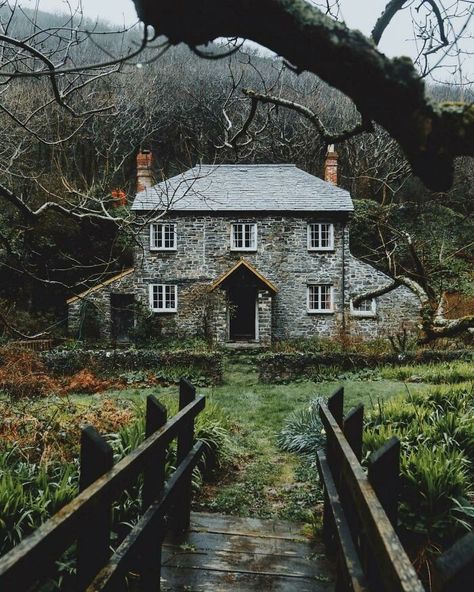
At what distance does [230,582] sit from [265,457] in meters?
4.18

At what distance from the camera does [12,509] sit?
364 centimetres

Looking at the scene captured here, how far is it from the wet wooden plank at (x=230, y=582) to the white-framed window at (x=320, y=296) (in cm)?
2138

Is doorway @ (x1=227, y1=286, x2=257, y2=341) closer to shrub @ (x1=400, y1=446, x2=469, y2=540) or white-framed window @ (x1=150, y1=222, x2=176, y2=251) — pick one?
white-framed window @ (x1=150, y1=222, x2=176, y2=251)

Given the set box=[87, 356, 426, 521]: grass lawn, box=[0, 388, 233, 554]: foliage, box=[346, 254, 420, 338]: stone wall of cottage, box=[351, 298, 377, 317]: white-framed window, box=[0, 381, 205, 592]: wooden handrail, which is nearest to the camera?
box=[0, 381, 205, 592]: wooden handrail

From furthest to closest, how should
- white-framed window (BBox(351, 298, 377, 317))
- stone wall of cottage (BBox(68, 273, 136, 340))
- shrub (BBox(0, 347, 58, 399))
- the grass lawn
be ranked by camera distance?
white-framed window (BBox(351, 298, 377, 317)) → stone wall of cottage (BBox(68, 273, 136, 340)) → shrub (BBox(0, 347, 58, 399)) → the grass lawn

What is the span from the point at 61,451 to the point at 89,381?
30.8 ft

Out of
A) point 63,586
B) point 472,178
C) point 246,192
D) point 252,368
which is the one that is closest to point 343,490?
point 63,586

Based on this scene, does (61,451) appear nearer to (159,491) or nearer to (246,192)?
(159,491)

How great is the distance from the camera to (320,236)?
24.8 meters

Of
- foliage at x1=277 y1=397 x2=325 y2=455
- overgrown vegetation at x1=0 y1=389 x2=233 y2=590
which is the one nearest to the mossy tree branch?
overgrown vegetation at x1=0 y1=389 x2=233 y2=590

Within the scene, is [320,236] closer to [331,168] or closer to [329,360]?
[331,168]

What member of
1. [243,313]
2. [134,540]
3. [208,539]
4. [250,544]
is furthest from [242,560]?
[243,313]

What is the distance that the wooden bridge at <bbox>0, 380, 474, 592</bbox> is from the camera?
169cm

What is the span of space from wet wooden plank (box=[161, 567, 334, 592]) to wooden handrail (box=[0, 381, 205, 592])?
96 centimetres
